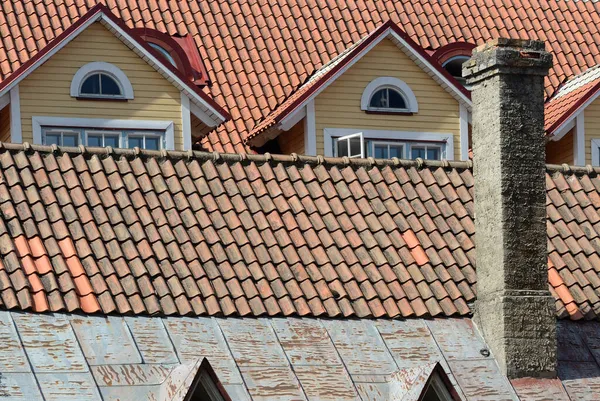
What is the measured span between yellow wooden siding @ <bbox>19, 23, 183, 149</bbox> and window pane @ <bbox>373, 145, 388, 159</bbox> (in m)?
3.38

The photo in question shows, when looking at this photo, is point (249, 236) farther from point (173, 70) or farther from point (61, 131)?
point (173, 70)

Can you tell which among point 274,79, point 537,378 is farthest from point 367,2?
point 537,378

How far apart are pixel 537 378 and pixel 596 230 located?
3226 mm

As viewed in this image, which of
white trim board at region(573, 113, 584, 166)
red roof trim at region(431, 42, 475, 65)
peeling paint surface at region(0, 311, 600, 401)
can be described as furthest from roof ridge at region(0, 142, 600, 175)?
red roof trim at region(431, 42, 475, 65)

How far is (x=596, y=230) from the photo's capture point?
24672 mm

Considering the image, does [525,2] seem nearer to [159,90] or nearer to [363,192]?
[159,90]

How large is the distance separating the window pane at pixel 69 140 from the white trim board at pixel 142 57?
108 cm

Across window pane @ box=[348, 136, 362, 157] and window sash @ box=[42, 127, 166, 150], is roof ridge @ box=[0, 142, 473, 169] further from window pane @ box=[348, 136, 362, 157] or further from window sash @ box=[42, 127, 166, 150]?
window pane @ box=[348, 136, 362, 157]

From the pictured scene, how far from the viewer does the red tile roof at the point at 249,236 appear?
21406 mm

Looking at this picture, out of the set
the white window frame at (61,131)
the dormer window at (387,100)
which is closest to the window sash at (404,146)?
the dormer window at (387,100)

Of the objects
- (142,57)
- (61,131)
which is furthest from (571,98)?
(61,131)

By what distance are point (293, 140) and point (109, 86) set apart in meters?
3.13

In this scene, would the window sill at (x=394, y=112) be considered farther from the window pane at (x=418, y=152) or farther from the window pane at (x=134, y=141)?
the window pane at (x=134, y=141)

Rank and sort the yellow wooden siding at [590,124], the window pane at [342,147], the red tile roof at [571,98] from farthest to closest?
the yellow wooden siding at [590,124], the red tile roof at [571,98], the window pane at [342,147]
